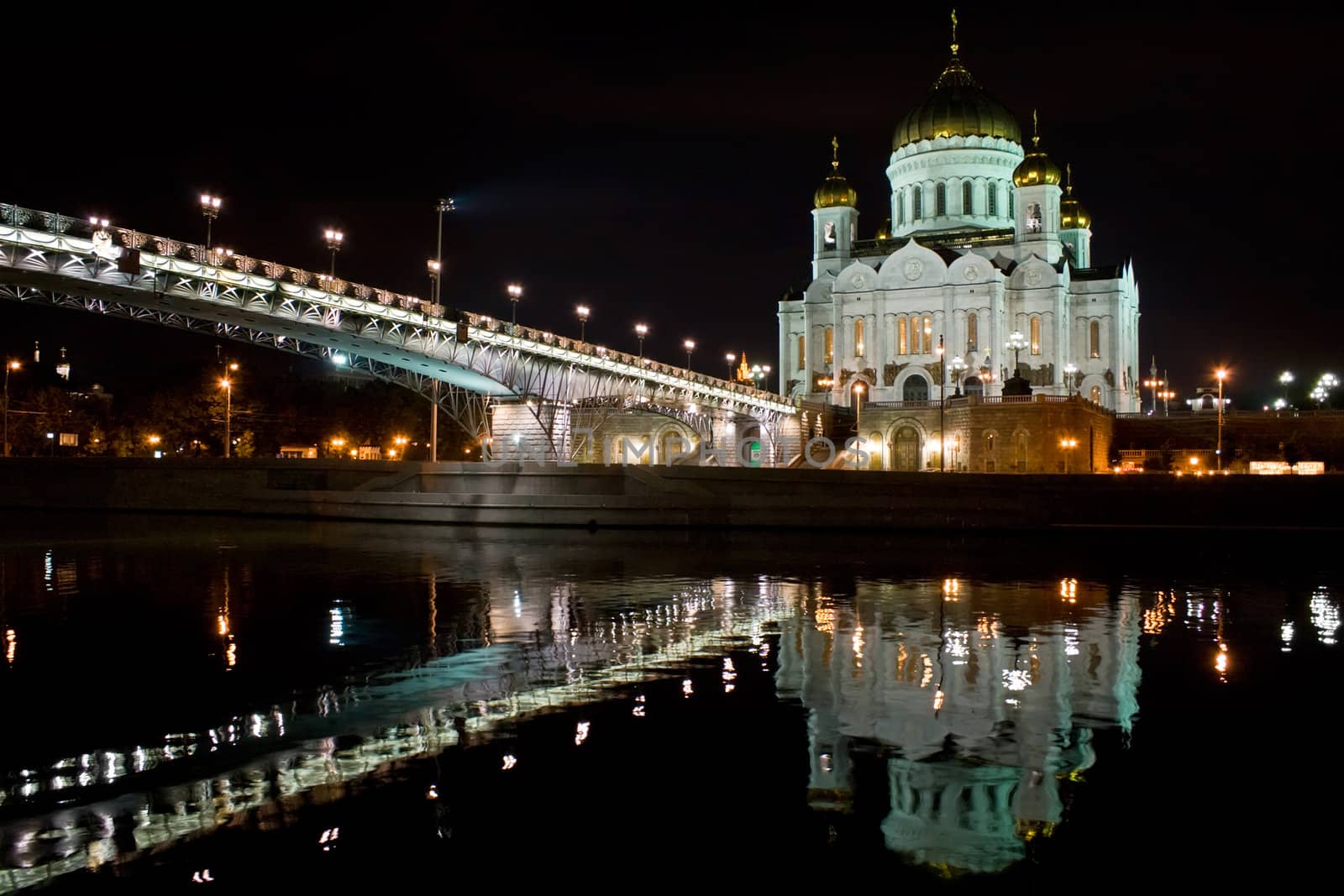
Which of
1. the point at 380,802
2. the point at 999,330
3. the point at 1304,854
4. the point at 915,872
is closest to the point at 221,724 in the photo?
the point at 380,802

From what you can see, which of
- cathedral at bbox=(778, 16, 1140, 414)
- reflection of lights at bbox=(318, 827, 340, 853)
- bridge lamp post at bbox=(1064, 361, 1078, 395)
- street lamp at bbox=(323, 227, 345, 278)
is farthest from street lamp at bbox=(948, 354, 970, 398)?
reflection of lights at bbox=(318, 827, 340, 853)

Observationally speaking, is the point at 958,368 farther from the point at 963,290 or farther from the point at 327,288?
the point at 327,288

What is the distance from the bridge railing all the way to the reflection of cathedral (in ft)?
85.9

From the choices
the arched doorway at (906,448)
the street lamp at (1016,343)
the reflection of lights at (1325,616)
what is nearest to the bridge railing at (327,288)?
the arched doorway at (906,448)

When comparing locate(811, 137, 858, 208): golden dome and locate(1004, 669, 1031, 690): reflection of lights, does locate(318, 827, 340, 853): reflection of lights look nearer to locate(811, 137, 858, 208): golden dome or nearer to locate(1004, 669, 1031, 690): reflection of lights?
locate(1004, 669, 1031, 690): reflection of lights

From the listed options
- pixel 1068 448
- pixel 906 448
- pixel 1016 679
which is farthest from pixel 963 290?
pixel 1016 679

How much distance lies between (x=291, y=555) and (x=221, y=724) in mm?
19516

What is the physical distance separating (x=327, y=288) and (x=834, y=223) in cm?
6102

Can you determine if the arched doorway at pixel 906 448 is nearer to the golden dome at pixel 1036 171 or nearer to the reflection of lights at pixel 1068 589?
the golden dome at pixel 1036 171

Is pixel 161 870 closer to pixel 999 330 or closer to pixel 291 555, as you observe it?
pixel 291 555

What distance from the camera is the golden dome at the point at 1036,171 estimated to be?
84000mm

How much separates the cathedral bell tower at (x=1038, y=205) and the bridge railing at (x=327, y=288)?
3386 centimetres

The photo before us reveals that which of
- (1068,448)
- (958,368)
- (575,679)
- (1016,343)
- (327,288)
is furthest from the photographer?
(958,368)

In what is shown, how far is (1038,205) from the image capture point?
Answer: 84250 mm
